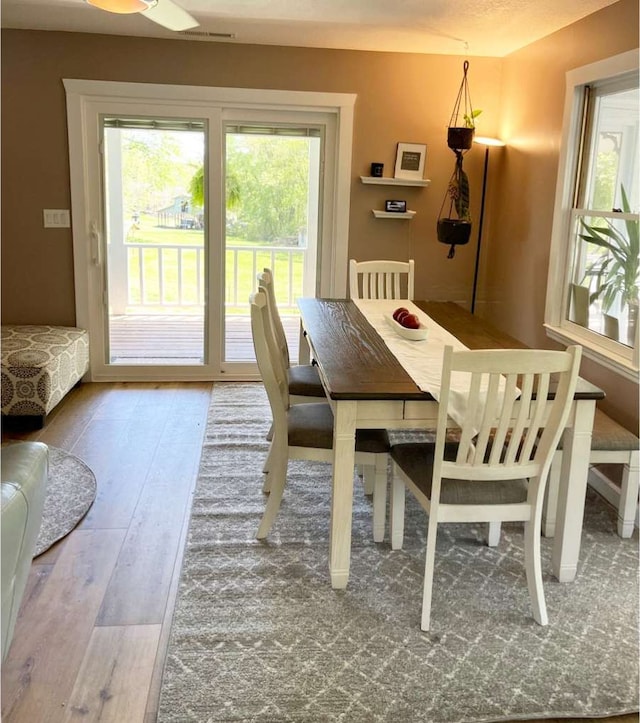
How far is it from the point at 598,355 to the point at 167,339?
9.97 ft

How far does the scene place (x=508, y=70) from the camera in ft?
15.4

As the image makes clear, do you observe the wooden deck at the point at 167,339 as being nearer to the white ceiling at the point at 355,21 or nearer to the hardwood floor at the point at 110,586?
the hardwood floor at the point at 110,586

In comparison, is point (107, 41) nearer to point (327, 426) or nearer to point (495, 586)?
point (327, 426)

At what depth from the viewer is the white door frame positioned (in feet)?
15.0

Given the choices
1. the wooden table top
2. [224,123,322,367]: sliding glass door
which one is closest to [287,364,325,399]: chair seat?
the wooden table top

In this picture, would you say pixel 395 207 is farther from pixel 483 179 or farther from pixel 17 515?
pixel 17 515

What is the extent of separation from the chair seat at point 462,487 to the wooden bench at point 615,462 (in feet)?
1.54

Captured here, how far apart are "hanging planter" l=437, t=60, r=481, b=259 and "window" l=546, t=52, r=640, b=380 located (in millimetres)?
757

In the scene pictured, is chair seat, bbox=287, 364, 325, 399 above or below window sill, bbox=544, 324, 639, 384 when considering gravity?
below

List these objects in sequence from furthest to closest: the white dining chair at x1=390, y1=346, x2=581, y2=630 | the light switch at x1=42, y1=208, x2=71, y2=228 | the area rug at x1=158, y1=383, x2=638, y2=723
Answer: the light switch at x1=42, y1=208, x2=71, y2=228, the white dining chair at x1=390, y1=346, x2=581, y2=630, the area rug at x1=158, y1=383, x2=638, y2=723

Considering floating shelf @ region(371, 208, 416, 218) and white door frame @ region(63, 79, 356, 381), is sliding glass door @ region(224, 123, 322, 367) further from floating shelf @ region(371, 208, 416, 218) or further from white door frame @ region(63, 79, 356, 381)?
floating shelf @ region(371, 208, 416, 218)

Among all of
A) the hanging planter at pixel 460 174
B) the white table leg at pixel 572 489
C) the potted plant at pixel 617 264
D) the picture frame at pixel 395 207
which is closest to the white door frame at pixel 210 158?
the picture frame at pixel 395 207

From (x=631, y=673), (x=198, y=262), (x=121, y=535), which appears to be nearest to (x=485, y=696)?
(x=631, y=673)

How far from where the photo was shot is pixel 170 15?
3051 mm
